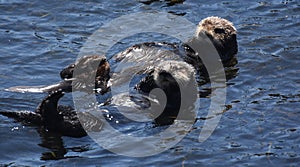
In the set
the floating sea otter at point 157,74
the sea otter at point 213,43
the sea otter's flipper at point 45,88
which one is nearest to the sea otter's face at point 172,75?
the floating sea otter at point 157,74

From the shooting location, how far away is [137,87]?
6566mm

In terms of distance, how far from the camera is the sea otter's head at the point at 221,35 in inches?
301

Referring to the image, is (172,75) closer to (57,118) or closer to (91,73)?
(91,73)

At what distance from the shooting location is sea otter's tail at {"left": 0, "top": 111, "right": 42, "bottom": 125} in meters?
5.62

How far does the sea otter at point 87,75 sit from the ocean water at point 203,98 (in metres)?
0.17

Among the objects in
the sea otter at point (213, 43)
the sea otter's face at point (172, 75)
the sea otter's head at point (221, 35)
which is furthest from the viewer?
the sea otter's head at point (221, 35)

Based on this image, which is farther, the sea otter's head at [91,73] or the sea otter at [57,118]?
the sea otter's head at [91,73]

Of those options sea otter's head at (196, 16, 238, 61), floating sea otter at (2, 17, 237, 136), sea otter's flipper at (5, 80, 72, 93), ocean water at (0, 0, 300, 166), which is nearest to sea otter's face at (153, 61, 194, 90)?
floating sea otter at (2, 17, 237, 136)

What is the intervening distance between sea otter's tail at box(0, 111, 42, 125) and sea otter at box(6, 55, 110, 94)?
88 cm

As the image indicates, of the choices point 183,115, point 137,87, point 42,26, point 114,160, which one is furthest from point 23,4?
point 114,160

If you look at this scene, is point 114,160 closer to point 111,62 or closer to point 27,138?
point 27,138

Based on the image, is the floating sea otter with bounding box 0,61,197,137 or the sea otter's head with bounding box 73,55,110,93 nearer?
the floating sea otter with bounding box 0,61,197,137

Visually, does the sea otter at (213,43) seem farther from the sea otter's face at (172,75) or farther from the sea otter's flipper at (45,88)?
the sea otter's flipper at (45,88)

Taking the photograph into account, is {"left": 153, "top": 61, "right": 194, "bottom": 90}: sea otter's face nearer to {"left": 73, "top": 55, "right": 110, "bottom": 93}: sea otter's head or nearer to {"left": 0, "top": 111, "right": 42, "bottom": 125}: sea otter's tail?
{"left": 73, "top": 55, "right": 110, "bottom": 93}: sea otter's head
